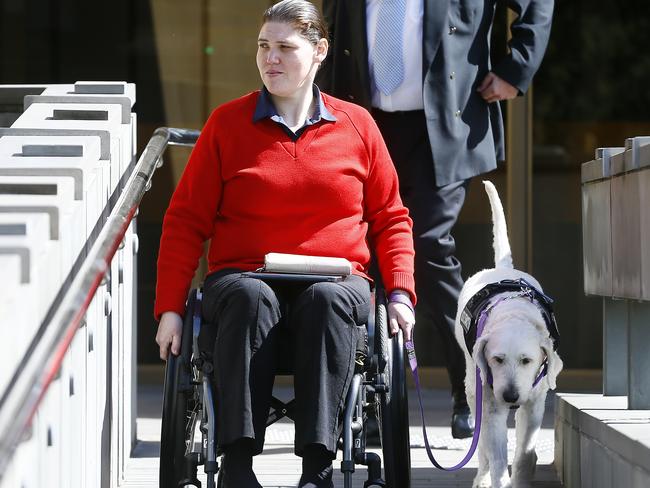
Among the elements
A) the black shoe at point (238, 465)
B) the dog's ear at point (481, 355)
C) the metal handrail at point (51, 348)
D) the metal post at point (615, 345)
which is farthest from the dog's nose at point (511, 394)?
the metal handrail at point (51, 348)

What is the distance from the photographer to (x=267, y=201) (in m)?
3.57

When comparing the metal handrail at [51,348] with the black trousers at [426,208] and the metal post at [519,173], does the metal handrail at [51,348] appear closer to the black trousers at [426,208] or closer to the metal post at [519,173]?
the black trousers at [426,208]

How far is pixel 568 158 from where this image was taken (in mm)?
7312

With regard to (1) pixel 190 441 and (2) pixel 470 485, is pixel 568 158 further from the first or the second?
(1) pixel 190 441

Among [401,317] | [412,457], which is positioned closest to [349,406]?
[401,317]

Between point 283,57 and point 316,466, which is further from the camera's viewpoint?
point 283,57

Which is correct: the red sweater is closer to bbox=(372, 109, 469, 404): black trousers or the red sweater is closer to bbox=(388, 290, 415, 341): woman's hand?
bbox=(388, 290, 415, 341): woman's hand

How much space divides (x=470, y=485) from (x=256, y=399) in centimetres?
153

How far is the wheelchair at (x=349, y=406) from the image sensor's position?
324 centimetres

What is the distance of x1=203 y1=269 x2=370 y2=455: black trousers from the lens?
125 inches

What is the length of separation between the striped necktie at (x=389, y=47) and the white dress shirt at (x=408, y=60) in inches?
0.6

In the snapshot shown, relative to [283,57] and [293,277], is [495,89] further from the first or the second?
[293,277]

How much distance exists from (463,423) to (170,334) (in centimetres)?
195

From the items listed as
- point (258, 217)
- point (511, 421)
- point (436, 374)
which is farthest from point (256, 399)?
point (436, 374)
